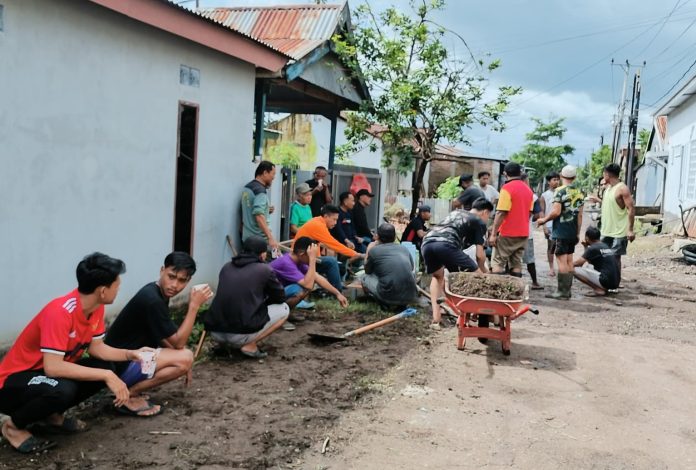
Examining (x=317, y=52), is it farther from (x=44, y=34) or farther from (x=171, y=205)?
(x=44, y=34)

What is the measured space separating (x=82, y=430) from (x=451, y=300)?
3.64 meters

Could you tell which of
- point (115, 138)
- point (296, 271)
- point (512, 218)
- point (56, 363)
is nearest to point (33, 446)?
point (56, 363)

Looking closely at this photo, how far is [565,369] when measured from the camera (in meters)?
6.28

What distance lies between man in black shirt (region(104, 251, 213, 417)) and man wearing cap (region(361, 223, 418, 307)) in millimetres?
3831

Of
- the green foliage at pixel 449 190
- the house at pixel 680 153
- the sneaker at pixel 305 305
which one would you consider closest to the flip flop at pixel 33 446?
the sneaker at pixel 305 305

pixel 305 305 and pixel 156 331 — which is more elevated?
pixel 156 331

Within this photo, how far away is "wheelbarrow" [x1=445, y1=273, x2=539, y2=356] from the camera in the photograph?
6.21m

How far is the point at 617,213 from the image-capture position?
9898mm

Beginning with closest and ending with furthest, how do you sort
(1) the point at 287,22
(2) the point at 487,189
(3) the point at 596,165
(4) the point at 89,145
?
(4) the point at 89,145
(1) the point at 287,22
(2) the point at 487,189
(3) the point at 596,165

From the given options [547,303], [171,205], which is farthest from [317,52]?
[547,303]

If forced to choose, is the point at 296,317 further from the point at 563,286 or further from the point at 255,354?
the point at 563,286

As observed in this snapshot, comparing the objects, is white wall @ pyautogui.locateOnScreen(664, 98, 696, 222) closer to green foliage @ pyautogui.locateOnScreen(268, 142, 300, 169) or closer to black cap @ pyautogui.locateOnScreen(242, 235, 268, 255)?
green foliage @ pyautogui.locateOnScreen(268, 142, 300, 169)

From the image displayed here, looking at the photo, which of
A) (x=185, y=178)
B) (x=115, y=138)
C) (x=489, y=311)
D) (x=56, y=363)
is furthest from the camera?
(x=185, y=178)

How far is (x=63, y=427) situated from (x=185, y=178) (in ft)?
15.0
